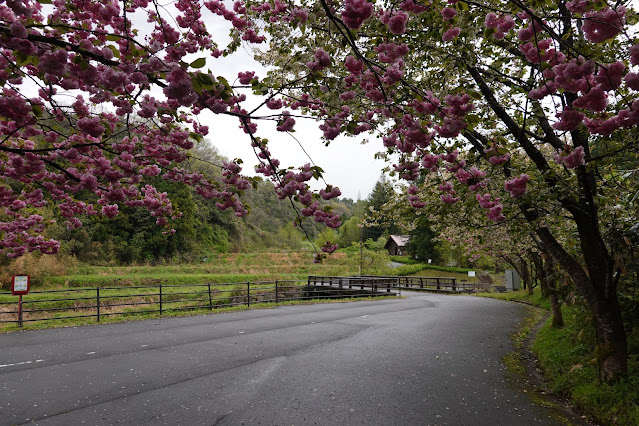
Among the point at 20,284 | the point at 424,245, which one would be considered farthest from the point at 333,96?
the point at 424,245

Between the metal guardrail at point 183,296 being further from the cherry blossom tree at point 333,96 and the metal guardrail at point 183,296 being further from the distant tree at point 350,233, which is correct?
the distant tree at point 350,233

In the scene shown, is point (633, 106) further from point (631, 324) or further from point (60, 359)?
point (60, 359)

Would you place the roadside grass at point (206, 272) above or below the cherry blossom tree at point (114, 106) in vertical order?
below

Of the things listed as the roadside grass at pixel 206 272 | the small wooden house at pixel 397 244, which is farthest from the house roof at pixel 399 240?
the roadside grass at pixel 206 272

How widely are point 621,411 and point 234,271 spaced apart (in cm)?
3077

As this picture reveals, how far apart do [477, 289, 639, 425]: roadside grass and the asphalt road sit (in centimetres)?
60

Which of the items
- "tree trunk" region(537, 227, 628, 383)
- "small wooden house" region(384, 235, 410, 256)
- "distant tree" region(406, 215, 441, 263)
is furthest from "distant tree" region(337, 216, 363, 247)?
"tree trunk" region(537, 227, 628, 383)

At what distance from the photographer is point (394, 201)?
862 centimetres

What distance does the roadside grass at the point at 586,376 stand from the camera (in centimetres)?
406

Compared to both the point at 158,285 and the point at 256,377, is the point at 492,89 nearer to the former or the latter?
the point at 256,377

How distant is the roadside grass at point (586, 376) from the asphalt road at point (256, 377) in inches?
23.5

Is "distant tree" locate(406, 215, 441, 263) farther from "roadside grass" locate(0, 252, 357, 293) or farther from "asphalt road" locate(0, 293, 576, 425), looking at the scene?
"asphalt road" locate(0, 293, 576, 425)

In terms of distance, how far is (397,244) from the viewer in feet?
176

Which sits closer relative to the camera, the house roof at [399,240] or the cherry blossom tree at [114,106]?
the cherry blossom tree at [114,106]
